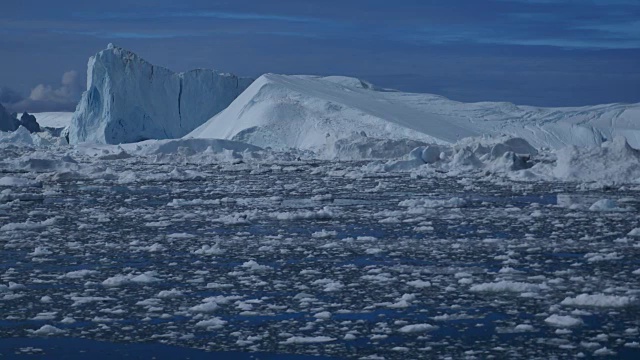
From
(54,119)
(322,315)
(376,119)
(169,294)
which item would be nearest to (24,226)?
(169,294)

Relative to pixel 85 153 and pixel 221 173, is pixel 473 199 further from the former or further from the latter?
pixel 85 153

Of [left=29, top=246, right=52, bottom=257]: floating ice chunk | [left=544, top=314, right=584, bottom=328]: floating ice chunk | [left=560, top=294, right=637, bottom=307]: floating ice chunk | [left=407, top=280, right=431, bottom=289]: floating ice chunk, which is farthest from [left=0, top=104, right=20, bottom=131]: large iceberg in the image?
[left=544, top=314, right=584, bottom=328]: floating ice chunk

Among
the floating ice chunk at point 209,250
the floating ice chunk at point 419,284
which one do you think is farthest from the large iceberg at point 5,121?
the floating ice chunk at point 419,284

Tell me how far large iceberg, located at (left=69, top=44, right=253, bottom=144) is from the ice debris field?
16.4m

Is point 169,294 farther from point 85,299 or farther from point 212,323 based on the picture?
point 212,323

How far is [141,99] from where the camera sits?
36.2 m

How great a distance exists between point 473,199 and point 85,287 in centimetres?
766

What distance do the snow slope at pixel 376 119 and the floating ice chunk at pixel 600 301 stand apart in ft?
68.1

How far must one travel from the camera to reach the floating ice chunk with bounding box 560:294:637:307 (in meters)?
5.31

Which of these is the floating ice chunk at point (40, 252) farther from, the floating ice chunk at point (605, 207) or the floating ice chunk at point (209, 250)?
the floating ice chunk at point (605, 207)

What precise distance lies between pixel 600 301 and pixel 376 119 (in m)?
26.9

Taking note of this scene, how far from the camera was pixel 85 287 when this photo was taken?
20.0ft

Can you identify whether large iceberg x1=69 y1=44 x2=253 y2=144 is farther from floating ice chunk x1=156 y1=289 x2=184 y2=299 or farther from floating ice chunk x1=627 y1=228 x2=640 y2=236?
floating ice chunk x1=156 y1=289 x2=184 y2=299

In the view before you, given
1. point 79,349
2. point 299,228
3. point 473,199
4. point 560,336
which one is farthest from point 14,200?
point 560,336
